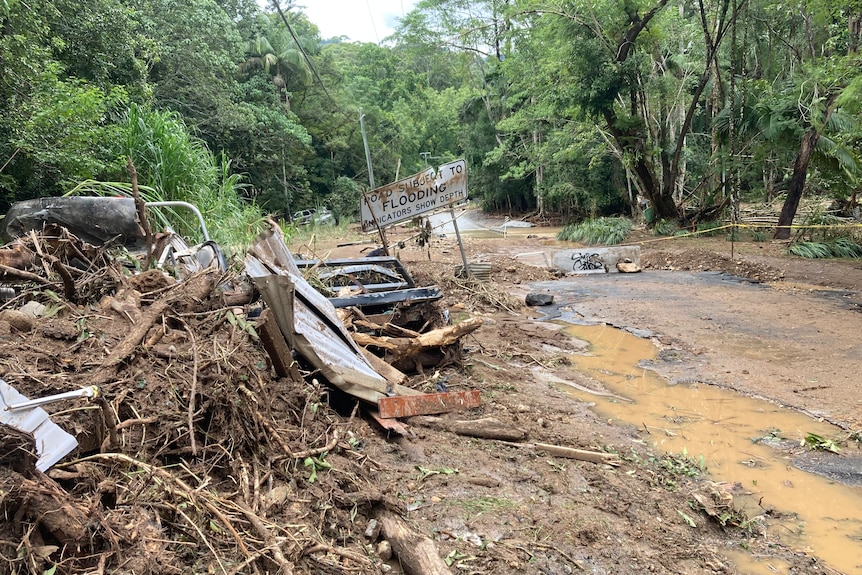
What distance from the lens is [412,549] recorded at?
241 centimetres

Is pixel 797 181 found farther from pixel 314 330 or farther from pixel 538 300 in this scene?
pixel 314 330

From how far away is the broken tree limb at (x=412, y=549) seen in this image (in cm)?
233

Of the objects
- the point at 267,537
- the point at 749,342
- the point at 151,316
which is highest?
the point at 151,316

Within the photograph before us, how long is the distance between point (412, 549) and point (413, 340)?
268 centimetres

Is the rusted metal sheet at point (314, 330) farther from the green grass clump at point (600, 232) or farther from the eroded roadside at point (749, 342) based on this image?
the green grass clump at point (600, 232)

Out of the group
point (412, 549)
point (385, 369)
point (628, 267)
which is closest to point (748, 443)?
point (385, 369)

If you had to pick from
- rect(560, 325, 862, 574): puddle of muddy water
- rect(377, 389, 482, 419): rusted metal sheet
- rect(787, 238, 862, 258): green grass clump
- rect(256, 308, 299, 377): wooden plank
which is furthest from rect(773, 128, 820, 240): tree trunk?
rect(256, 308, 299, 377): wooden plank

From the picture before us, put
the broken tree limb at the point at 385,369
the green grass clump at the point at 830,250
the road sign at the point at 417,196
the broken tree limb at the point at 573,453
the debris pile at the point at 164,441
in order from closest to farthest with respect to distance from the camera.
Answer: the debris pile at the point at 164,441 < the broken tree limb at the point at 573,453 < the broken tree limb at the point at 385,369 < the road sign at the point at 417,196 < the green grass clump at the point at 830,250

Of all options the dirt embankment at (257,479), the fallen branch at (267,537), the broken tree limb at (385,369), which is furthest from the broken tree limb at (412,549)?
the broken tree limb at (385,369)

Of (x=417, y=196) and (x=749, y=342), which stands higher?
(x=417, y=196)

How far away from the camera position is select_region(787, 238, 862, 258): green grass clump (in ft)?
47.8

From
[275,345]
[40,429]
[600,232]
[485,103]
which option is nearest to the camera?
[40,429]

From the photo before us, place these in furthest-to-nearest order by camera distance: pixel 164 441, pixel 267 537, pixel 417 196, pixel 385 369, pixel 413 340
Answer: pixel 417 196, pixel 413 340, pixel 385 369, pixel 164 441, pixel 267 537

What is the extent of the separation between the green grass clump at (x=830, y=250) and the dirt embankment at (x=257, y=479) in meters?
13.4
